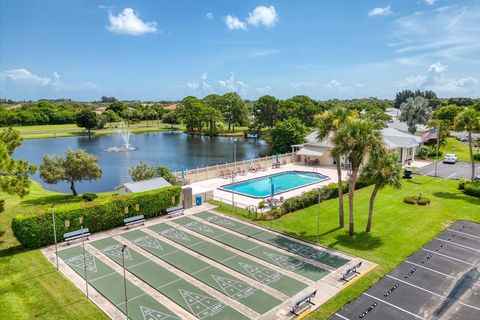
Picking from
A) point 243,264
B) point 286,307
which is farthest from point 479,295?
point 243,264

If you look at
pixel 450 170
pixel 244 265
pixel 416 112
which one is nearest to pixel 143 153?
pixel 416 112

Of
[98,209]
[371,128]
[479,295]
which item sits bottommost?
[479,295]

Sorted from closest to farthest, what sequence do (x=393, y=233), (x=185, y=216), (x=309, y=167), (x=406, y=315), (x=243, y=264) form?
(x=406, y=315)
(x=243, y=264)
(x=393, y=233)
(x=185, y=216)
(x=309, y=167)

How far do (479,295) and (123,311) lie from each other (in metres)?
15.2

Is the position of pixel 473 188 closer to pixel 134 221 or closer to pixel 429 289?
pixel 429 289

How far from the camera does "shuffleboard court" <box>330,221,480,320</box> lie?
13.3 metres

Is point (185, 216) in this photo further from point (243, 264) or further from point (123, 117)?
point (123, 117)

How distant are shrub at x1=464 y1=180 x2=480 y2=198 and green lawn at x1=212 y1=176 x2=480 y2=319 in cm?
64

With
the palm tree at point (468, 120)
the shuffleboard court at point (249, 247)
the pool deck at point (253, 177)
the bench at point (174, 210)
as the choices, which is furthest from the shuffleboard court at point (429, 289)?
the palm tree at point (468, 120)

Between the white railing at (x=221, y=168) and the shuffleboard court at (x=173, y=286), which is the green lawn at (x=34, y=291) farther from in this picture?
the white railing at (x=221, y=168)

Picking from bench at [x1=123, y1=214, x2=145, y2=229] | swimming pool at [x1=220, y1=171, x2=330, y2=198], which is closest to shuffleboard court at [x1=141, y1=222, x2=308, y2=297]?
bench at [x1=123, y1=214, x2=145, y2=229]

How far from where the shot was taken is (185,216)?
24.9 metres

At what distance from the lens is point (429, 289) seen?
1503 centimetres

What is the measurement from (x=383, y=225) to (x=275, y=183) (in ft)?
51.8
